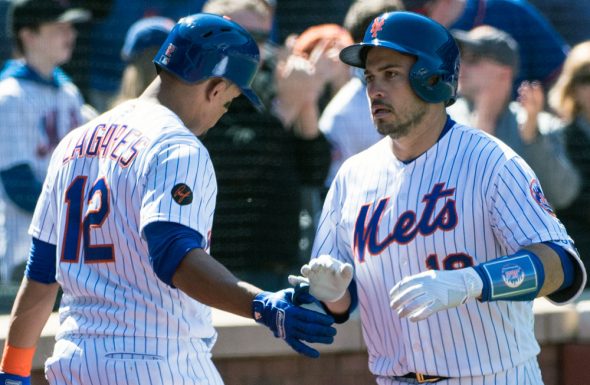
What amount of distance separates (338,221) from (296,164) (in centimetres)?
191

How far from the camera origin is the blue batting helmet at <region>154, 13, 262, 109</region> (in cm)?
331

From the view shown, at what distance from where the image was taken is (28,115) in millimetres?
5406

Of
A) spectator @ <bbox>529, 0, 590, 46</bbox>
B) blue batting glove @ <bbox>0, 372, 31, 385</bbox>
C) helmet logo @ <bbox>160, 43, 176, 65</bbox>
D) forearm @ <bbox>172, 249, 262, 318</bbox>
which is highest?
spectator @ <bbox>529, 0, 590, 46</bbox>

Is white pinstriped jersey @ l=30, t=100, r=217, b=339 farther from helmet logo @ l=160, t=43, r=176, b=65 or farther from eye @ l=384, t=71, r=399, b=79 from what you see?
eye @ l=384, t=71, r=399, b=79

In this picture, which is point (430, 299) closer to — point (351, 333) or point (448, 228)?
point (448, 228)

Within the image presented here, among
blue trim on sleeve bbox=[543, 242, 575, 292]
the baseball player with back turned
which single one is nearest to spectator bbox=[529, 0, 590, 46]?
the baseball player with back turned

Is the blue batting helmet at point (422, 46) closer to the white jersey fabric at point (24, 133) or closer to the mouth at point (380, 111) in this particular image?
the mouth at point (380, 111)

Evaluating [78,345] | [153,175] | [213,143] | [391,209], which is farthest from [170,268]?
[213,143]

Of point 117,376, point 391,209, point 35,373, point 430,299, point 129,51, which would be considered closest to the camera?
point 430,299

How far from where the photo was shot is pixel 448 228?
3.32 meters

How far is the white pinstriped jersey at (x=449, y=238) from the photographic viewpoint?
3.26 metres

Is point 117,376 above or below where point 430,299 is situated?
below

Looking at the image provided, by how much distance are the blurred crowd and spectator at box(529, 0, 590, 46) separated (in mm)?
325

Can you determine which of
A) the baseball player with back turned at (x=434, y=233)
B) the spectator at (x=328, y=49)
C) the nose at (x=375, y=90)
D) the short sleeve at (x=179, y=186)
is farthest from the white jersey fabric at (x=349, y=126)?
the short sleeve at (x=179, y=186)
